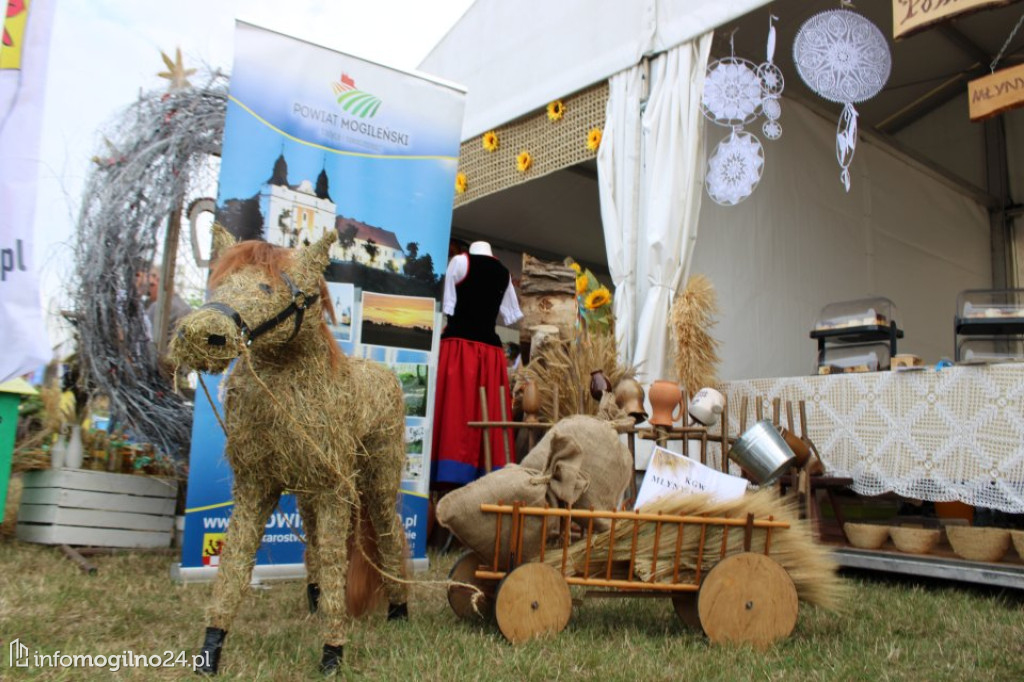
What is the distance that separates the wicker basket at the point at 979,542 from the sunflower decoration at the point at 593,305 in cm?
237

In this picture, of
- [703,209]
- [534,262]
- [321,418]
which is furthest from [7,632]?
[703,209]

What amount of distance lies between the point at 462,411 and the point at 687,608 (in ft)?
6.92

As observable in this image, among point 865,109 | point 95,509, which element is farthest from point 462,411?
point 865,109

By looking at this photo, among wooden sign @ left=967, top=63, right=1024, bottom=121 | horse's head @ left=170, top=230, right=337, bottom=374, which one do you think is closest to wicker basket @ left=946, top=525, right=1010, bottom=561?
wooden sign @ left=967, top=63, right=1024, bottom=121

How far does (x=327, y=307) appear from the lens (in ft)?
7.89

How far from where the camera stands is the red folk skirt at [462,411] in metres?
4.45

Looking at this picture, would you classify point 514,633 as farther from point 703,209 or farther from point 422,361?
point 703,209

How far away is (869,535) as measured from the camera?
3.87m

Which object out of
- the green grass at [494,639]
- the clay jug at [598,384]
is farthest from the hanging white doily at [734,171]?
the green grass at [494,639]

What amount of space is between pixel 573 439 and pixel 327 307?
0.93 metres

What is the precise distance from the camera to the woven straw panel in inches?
219

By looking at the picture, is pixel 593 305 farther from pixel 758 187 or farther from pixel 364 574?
pixel 364 574

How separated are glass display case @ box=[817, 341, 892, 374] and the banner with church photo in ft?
8.37

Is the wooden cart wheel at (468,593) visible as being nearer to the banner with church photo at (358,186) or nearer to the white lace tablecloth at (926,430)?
the banner with church photo at (358,186)
